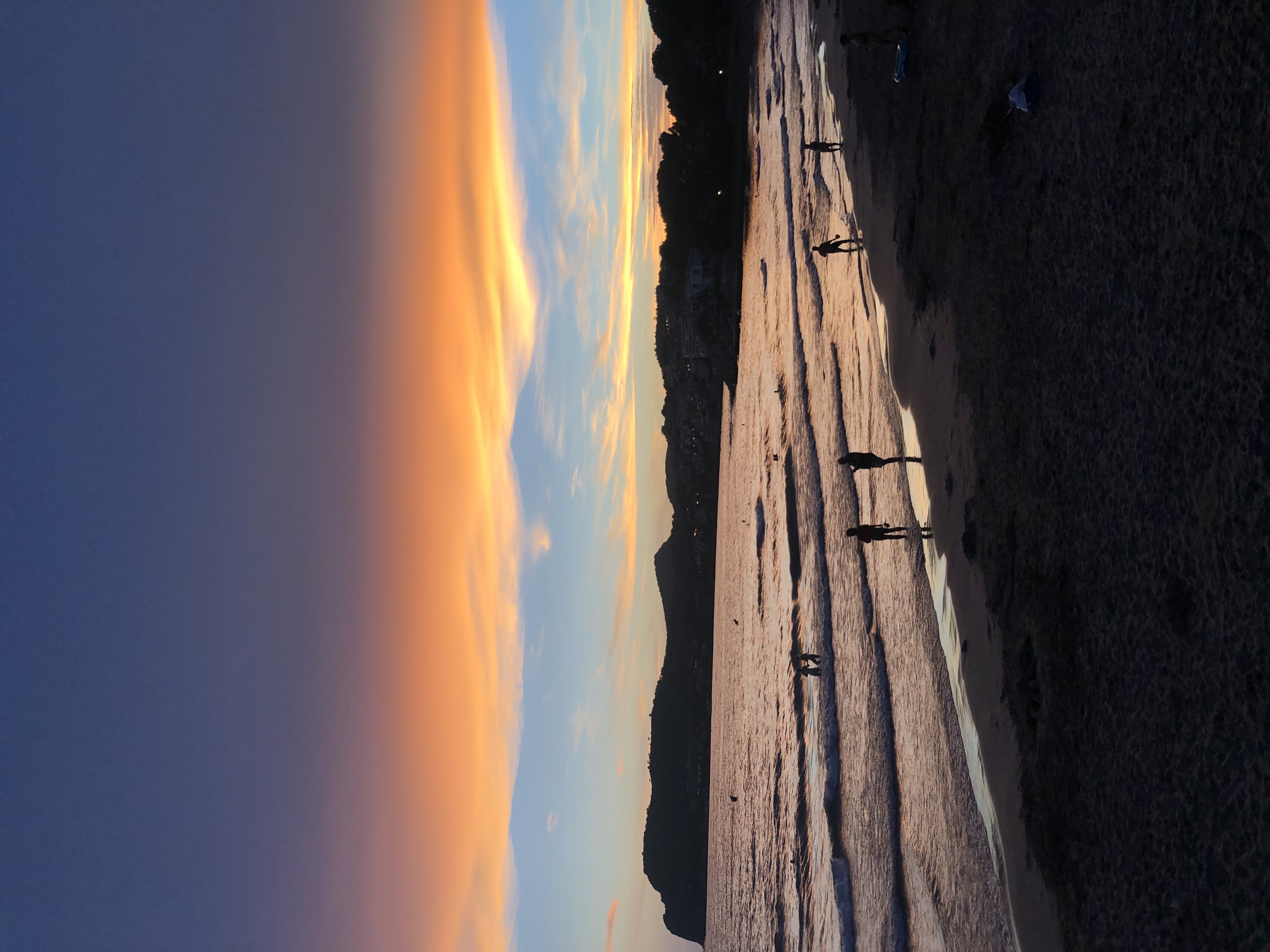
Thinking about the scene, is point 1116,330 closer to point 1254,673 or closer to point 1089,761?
point 1254,673

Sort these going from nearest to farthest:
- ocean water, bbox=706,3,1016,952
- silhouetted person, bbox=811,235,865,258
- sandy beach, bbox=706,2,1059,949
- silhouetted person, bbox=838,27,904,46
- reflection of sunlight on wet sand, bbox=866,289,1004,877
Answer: reflection of sunlight on wet sand, bbox=866,289,1004,877
sandy beach, bbox=706,2,1059,949
ocean water, bbox=706,3,1016,952
silhouetted person, bbox=838,27,904,46
silhouetted person, bbox=811,235,865,258

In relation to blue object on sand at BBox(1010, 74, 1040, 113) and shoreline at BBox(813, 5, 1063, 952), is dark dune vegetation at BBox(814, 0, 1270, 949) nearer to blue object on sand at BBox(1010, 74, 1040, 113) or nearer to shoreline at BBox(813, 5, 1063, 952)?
blue object on sand at BBox(1010, 74, 1040, 113)

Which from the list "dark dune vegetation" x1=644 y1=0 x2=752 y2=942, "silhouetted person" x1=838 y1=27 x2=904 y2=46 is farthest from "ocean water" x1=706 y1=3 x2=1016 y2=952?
"dark dune vegetation" x1=644 y1=0 x2=752 y2=942

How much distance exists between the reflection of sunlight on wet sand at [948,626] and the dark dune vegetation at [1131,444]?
0.66 m

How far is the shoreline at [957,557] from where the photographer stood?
14.1 feet

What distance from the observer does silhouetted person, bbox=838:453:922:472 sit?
21.3 ft

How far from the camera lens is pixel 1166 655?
3.06 metres

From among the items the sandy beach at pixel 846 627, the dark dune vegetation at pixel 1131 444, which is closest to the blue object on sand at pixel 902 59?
the sandy beach at pixel 846 627

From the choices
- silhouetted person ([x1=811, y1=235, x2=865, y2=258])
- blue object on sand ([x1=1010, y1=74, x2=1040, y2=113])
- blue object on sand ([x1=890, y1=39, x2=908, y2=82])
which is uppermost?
blue object on sand ([x1=890, y1=39, x2=908, y2=82])

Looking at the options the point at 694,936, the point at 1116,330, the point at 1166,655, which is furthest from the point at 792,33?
the point at 694,936

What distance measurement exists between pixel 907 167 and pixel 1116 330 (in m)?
3.50

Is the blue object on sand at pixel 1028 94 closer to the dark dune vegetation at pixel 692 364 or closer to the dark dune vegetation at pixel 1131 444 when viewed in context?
the dark dune vegetation at pixel 1131 444

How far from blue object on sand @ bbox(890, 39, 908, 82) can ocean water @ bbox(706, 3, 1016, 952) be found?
177cm

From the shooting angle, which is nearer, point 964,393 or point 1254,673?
point 1254,673
